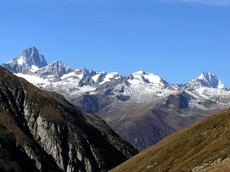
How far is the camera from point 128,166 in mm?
137875

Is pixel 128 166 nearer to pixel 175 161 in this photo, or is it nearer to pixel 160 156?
pixel 160 156

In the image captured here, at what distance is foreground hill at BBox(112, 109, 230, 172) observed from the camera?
77.4m

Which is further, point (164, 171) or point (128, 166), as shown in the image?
point (128, 166)

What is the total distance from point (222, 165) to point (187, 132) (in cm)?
6548

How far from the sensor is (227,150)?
257 ft

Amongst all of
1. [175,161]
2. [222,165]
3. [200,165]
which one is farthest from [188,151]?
[222,165]

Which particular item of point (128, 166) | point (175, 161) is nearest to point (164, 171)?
point (175, 161)

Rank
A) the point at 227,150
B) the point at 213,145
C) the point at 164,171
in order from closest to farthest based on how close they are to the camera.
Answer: the point at 227,150 < the point at 213,145 < the point at 164,171

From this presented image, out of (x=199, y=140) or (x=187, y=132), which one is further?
(x=187, y=132)

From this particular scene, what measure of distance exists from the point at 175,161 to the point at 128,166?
39.3 m

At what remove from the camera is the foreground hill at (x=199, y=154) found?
77438 millimetres

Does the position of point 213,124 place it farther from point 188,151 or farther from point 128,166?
point 128,166

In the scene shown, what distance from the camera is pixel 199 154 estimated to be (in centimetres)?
8869

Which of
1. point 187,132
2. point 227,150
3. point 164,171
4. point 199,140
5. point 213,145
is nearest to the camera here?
point 227,150
